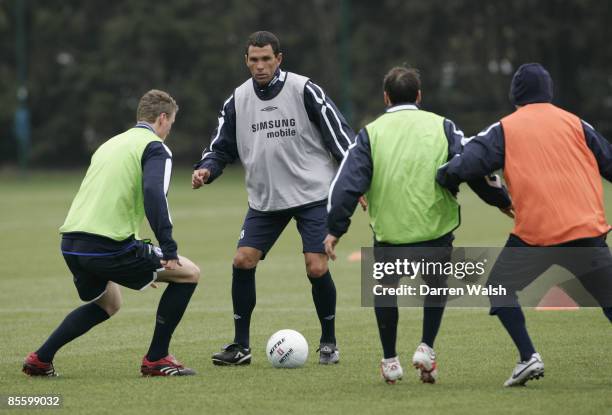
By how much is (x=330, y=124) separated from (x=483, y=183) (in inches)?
60.1

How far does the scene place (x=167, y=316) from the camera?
25.1ft

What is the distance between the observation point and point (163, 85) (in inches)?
1991

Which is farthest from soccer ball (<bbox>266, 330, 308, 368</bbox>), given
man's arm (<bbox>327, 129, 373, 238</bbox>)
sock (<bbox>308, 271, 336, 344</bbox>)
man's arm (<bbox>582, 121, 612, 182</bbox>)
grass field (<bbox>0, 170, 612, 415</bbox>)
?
man's arm (<bbox>582, 121, 612, 182</bbox>)

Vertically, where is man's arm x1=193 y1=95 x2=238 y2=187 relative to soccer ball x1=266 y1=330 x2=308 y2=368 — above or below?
above

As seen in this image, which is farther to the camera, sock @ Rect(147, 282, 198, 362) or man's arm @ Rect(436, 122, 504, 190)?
sock @ Rect(147, 282, 198, 362)

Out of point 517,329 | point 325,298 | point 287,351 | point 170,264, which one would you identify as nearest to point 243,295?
point 325,298

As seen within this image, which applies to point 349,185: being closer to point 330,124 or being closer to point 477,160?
point 477,160

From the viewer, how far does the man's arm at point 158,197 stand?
7.27 metres

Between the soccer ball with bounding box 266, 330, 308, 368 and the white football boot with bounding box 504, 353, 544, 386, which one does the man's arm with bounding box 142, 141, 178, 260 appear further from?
the white football boot with bounding box 504, 353, 544, 386

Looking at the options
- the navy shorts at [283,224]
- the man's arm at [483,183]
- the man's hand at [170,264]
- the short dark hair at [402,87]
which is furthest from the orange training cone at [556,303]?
the man's hand at [170,264]

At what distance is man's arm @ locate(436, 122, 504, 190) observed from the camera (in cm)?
679

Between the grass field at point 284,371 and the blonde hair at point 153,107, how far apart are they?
1.68 m

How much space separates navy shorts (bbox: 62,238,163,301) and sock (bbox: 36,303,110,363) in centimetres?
23

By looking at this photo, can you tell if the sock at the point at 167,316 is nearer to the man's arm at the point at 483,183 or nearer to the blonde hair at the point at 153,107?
the blonde hair at the point at 153,107
